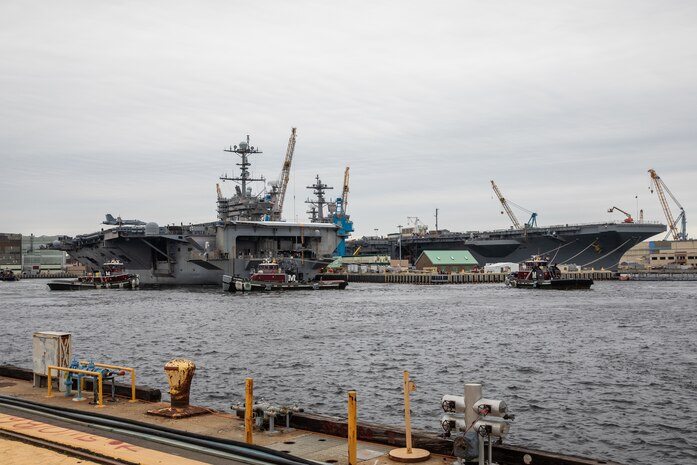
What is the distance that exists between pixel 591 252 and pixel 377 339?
69204mm

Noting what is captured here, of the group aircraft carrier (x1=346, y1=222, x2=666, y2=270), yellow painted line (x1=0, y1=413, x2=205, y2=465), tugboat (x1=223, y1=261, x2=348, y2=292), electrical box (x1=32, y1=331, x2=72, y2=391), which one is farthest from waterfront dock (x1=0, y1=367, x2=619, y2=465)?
aircraft carrier (x1=346, y1=222, x2=666, y2=270)

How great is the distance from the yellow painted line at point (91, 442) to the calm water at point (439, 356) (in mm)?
7819

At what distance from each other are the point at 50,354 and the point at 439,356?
16.0m

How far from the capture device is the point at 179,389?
1080 cm

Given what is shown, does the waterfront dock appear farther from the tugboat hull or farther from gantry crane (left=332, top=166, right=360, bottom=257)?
gantry crane (left=332, top=166, right=360, bottom=257)

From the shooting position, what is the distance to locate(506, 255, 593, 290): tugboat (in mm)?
68750

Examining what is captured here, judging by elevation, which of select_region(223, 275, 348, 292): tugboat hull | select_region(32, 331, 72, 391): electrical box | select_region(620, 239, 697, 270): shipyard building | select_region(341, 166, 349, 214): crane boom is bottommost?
select_region(223, 275, 348, 292): tugboat hull

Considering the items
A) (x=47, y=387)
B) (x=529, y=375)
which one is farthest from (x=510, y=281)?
(x=47, y=387)

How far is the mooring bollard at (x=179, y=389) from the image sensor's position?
1058 cm

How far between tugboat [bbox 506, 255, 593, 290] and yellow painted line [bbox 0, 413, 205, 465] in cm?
6492

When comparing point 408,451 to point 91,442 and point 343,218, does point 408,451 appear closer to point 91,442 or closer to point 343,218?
point 91,442

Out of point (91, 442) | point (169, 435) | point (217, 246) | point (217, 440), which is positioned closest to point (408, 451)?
point (217, 440)

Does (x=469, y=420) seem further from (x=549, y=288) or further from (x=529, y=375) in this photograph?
(x=549, y=288)

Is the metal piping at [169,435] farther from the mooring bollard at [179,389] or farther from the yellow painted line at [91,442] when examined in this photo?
the mooring bollard at [179,389]
